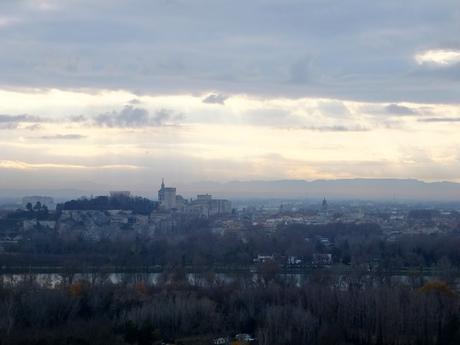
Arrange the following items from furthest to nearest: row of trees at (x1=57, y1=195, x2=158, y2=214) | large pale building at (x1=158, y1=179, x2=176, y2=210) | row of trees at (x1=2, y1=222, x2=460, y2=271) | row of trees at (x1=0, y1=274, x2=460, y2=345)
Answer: large pale building at (x1=158, y1=179, x2=176, y2=210), row of trees at (x1=57, y1=195, x2=158, y2=214), row of trees at (x1=2, y1=222, x2=460, y2=271), row of trees at (x1=0, y1=274, x2=460, y2=345)

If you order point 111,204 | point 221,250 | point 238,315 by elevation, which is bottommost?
point 238,315

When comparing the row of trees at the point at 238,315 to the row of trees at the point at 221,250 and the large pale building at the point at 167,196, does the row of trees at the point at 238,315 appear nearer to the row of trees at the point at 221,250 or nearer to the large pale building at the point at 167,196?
the row of trees at the point at 221,250

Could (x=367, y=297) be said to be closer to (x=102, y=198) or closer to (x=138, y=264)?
(x=138, y=264)

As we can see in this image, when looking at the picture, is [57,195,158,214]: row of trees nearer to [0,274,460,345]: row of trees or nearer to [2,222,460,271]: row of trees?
[2,222,460,271]: row of trees

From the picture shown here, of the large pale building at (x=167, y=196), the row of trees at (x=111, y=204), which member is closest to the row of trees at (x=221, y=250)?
the row of trees at (x=111, y=204)

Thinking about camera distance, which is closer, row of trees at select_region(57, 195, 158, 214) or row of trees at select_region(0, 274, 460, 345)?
row of trees at select_region(0, 274, 460, 345)

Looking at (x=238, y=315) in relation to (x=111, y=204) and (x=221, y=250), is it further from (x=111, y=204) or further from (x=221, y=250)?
(x=111, y=204)

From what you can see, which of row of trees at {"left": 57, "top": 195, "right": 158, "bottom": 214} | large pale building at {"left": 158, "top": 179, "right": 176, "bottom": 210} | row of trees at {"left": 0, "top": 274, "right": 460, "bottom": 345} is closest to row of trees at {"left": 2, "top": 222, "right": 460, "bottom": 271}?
row of trees at {"left": 0, "top": 274, "right": 460, "bottom": 345}

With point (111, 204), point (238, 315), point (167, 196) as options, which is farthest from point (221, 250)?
point (167, 196)

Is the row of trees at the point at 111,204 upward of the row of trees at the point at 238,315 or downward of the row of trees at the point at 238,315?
upward

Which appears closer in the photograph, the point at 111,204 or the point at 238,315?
the point at 238,315

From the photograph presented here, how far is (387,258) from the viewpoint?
130 feet

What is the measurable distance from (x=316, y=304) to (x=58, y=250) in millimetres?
24085

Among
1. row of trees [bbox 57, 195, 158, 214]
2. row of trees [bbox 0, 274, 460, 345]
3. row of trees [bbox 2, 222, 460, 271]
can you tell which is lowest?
row of trees [bbox 0, 274, 460, 345]
